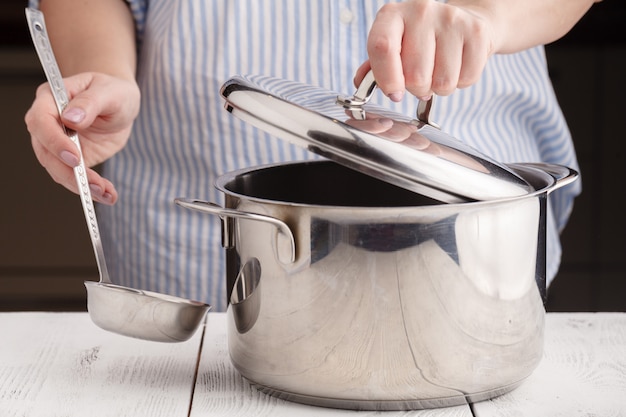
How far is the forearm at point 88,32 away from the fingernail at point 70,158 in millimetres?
269

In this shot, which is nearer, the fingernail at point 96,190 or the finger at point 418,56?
the finger at point 418,56

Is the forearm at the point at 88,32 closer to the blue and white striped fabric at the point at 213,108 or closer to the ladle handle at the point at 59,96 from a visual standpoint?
the blue and white striped fabric at the point at 213,108

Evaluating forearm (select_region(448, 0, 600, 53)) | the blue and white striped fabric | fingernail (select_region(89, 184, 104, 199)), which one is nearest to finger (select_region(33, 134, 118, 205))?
fingernail (select_region(89, 184, 104, 199))

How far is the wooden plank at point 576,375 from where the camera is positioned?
0.55 meters

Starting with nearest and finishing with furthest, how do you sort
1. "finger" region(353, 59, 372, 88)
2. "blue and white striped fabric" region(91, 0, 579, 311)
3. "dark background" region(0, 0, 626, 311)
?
"finger" region(353, 59, 372, 88), "blue and white striped fabric" region(91, 0, 579, 311), "dark background" region(0, 0, 626, 311)

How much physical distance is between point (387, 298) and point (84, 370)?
232 millimetres

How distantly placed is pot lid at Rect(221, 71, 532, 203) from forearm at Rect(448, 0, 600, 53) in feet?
0.67

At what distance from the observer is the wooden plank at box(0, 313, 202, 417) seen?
56 cm

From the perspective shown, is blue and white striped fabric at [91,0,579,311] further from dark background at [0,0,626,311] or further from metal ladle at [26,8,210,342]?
dark background at [0,0,626,311]

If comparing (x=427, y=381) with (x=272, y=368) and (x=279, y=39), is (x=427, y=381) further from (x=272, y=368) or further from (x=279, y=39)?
(x=279, y=39)

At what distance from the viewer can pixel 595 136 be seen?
178 cm

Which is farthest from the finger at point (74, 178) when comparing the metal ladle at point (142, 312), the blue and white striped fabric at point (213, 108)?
the blue and white striped fabric at point (213, 108)

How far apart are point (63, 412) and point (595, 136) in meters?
1.44

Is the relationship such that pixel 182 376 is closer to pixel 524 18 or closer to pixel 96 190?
pixel 96 190
